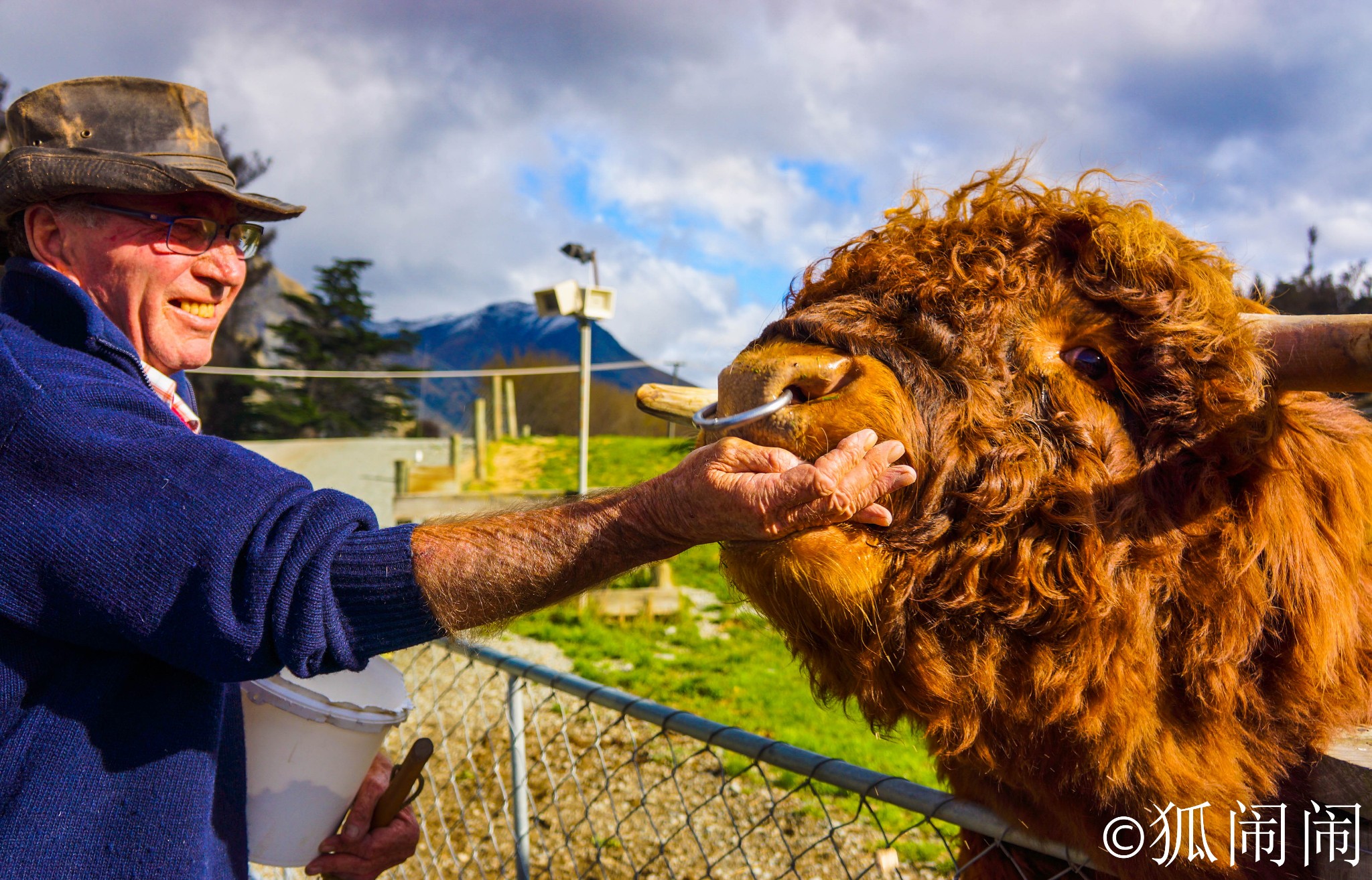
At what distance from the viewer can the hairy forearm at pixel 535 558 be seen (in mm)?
1505

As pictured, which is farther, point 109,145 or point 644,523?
point 109,145

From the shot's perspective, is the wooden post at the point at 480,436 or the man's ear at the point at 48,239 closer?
the man's ear at the point at 48,239

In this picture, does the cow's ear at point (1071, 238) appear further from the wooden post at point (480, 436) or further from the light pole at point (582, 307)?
the wooden post at point (480, 436)

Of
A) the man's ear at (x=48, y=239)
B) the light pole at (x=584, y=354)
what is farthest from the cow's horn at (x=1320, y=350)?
the light pole at (x=584, y=354)

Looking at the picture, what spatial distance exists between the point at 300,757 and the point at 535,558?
3.17 ft

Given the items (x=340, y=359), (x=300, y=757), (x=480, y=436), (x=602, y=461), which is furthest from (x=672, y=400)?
(x=340, y=359)

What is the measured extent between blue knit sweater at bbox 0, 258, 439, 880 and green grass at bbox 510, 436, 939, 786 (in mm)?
3613

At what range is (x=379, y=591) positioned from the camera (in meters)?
1.50

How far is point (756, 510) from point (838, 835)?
3.94m

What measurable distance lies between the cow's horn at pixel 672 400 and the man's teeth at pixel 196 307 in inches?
44.2

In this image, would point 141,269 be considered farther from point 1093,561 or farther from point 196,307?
point 1093,561

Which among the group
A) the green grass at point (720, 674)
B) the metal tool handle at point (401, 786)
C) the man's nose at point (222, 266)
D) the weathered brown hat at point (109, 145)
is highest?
the weathered brown hat at point (109, 145)

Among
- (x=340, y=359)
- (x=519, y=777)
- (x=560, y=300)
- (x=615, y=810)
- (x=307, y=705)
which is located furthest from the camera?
(x=340, y=359)

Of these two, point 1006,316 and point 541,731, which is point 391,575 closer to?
point 1006,316
